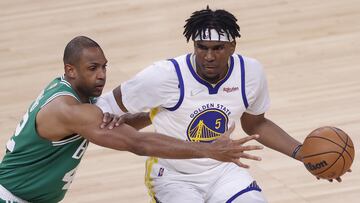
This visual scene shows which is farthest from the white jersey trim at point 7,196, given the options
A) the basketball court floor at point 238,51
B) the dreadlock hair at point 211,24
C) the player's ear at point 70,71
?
the basketball court floor at point 238,51

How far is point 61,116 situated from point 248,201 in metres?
1.23

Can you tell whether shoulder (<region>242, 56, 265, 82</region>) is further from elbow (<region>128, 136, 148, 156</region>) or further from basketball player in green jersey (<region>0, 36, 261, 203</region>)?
elbow (<region>128, 136, 148, 156</region>)

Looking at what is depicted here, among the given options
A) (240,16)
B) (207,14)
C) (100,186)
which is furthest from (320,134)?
(240,16)

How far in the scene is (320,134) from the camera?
581 cm

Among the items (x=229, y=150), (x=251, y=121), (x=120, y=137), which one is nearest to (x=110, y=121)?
(x=120, y=137)

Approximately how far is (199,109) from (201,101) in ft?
0.16

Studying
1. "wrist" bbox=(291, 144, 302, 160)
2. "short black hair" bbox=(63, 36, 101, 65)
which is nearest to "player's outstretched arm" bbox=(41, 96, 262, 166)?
"short black hair" bbox=(63, 36, 101, 65)

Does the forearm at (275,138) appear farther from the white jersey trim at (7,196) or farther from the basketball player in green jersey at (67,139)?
the white jersey trim at (7,196)

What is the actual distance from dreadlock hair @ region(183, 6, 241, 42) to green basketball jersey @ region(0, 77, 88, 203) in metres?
0.86

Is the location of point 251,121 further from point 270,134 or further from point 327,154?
point 327,154

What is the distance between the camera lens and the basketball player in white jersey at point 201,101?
18.9 feet

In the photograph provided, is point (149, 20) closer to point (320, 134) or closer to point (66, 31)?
point (66, 31)

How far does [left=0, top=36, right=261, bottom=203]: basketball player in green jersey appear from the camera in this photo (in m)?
5.14

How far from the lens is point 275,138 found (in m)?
6.08
